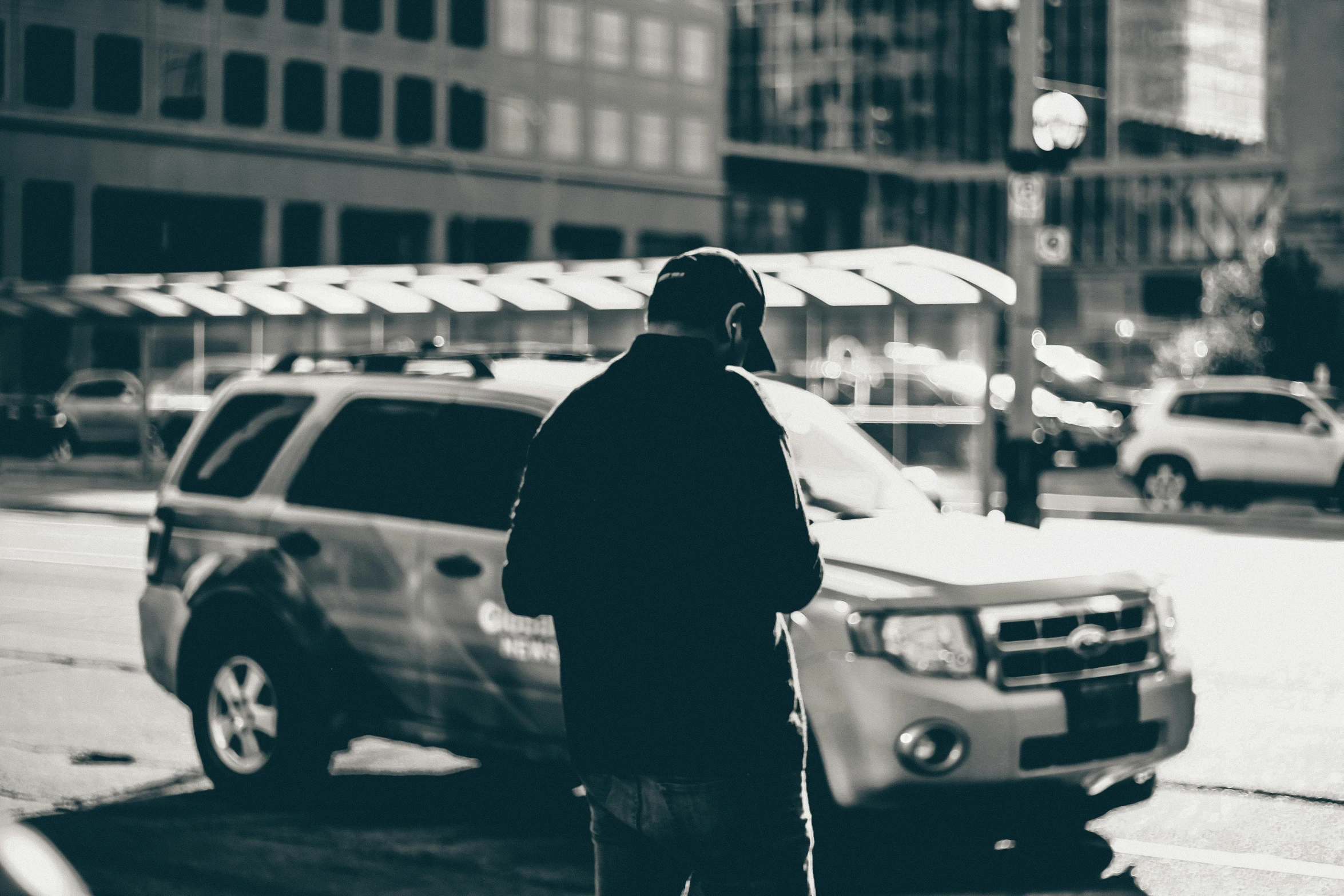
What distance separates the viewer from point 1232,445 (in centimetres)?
2288

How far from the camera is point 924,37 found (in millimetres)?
89000

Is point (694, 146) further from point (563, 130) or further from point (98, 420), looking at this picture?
point (98, 420)

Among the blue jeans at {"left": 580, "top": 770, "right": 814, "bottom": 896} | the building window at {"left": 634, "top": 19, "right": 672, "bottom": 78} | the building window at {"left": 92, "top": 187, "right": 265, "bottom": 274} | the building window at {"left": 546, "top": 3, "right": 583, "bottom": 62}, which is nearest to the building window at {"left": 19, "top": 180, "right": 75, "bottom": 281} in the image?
the building window at {"left": 92, "top": 187, "right": 265, "bottom": 274}

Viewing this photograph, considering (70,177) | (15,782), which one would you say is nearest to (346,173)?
(70,177)

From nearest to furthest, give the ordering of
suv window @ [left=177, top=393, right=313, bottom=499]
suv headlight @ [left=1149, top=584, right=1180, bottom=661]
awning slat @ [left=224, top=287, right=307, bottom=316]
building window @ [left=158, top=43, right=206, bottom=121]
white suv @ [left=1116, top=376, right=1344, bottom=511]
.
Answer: suv headlight @ [left=1149, top=584, right=1180, bottom=661]
suv window @ [left=177, top=393, right=313, bottom=499]
white suv @ [left=1116, top=376, right=1344, bottom=511]
awning slat @ [left=224, top=287, right=307, bottom=316]
building window @ [left=158, top=43, right=206, bottom=121]

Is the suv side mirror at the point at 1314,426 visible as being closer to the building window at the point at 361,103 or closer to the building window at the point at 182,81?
the building window at the point at 182,81

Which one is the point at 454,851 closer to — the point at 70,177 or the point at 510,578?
the point at 510,578

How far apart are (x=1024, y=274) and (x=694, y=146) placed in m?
52.4

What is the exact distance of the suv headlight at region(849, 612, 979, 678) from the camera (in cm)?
542

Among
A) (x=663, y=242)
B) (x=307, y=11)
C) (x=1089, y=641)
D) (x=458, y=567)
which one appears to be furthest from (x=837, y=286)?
(x=663, y=242)

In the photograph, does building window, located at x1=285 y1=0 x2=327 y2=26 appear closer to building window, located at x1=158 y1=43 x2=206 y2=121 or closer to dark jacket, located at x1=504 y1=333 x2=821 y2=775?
building window, located at x1=158 y1=43 x2=206 y2=121

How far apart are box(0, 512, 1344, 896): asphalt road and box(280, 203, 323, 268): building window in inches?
1865

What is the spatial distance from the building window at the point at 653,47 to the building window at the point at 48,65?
21834mm

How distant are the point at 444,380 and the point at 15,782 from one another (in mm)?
2376
